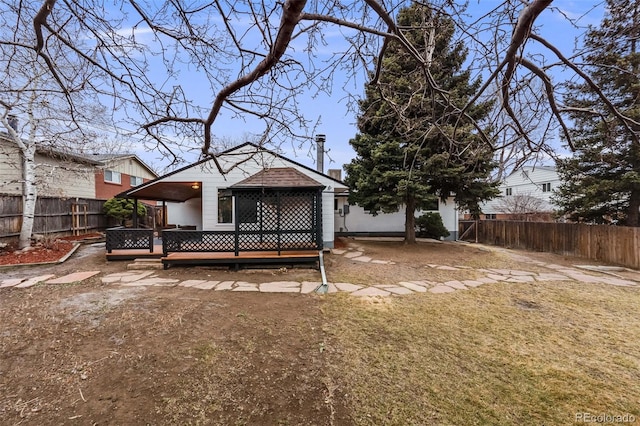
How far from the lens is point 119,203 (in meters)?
14.2

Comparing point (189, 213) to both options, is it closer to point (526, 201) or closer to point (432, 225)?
point (432, 225)

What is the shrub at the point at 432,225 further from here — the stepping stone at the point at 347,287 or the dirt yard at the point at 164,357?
the dirt yard at the point at 164,357

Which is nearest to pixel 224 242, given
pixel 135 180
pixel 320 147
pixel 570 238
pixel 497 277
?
pixel 320 147

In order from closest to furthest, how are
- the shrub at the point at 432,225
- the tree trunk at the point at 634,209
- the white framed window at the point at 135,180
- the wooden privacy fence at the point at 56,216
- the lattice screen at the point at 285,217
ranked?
the lattice screen at the point at 285,217 < the wooden privacy fence at the point at 56,216 < the tree trunk at the point at 634,209 < the shrub at the point at 432,225 < the white framed window at the point at 135,180

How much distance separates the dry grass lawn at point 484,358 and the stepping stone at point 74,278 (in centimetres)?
556

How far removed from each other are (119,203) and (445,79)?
15398 millimetres

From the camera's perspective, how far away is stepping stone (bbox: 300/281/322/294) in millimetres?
5863

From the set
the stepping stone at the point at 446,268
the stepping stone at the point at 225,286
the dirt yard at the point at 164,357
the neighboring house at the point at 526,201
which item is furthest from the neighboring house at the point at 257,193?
the neighboring house at the point at 526,201

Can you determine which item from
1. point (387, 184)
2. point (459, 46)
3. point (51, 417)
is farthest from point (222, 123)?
point (387, 184)

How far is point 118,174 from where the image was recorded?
1888 centimetres

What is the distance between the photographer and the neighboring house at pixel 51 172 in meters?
9.47

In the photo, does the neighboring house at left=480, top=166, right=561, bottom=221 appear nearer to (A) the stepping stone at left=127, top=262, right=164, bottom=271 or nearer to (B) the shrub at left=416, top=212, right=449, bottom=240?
(B) the shrub at left=416, top=212, right=449, bottom=240

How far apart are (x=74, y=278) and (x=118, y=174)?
15.0 metres

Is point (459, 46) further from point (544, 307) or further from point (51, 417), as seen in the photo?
point (51, 417)
